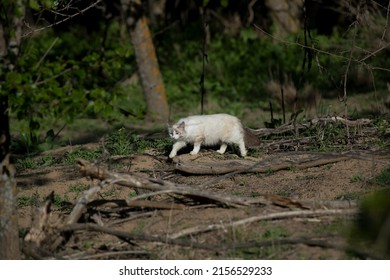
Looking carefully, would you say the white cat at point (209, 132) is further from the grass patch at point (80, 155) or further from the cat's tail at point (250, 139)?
the grass patch at point (80, 155)

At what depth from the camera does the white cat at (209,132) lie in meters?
8.85

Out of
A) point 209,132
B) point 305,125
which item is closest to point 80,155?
point 209,132

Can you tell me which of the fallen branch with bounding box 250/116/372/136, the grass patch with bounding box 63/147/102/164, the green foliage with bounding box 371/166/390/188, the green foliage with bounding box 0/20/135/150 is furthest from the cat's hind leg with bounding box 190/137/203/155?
the green foliage with bounding box 0/20/135/150

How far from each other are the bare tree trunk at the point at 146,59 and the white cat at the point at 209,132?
185 inches

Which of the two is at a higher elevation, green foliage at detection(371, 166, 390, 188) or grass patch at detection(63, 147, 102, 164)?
grass patch at detection(63, 147, 102, 164)

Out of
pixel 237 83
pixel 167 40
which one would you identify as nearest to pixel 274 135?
pixel 237 83

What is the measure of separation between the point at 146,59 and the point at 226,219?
820 centimetres

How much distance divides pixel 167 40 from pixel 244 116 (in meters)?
5.04

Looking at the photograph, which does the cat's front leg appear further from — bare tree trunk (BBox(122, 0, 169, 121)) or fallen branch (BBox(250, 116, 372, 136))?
bare tree trunk (BBox(122, 0, 169, 121))

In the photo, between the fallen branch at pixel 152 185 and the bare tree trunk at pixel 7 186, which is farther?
the fallen branch at pixel 152 185

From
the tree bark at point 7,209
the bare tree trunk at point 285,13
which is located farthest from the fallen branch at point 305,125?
the bare tree trunk at point 285,13

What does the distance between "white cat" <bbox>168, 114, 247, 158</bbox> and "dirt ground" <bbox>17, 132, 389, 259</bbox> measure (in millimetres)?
574

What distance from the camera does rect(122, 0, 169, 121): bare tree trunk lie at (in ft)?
45.1
